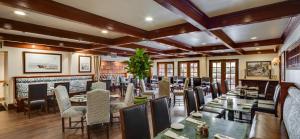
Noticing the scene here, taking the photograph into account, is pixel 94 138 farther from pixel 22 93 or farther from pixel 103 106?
pixel 22 93

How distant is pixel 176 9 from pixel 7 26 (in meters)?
3.56

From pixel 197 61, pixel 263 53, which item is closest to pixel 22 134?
pixel 197 61

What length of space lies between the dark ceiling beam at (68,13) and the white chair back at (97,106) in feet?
4.42

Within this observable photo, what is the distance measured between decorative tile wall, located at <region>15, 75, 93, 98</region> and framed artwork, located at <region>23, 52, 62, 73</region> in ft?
1.25

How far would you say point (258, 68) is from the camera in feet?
27.5

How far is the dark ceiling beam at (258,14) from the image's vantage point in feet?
8.33

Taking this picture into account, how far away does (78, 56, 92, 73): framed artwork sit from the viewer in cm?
781

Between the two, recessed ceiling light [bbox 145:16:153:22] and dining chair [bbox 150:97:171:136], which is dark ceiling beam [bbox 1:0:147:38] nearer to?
recessed ceiling light [bbox 145:16:153:22]

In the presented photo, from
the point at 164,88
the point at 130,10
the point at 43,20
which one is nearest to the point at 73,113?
the point at 43,20

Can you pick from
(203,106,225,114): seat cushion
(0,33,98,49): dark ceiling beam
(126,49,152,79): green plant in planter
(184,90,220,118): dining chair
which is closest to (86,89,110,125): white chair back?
(126,49,152,79): green plant in planter

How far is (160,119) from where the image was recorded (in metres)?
2.21

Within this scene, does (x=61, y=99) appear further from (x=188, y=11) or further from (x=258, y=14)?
(x=258, y=14)

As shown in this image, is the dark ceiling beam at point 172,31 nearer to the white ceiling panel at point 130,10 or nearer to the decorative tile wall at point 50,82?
the white ceiling panel at point 130,10

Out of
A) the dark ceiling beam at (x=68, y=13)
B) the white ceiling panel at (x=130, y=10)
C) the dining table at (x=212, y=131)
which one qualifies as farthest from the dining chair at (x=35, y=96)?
the dining table at (x=212, y=131)
